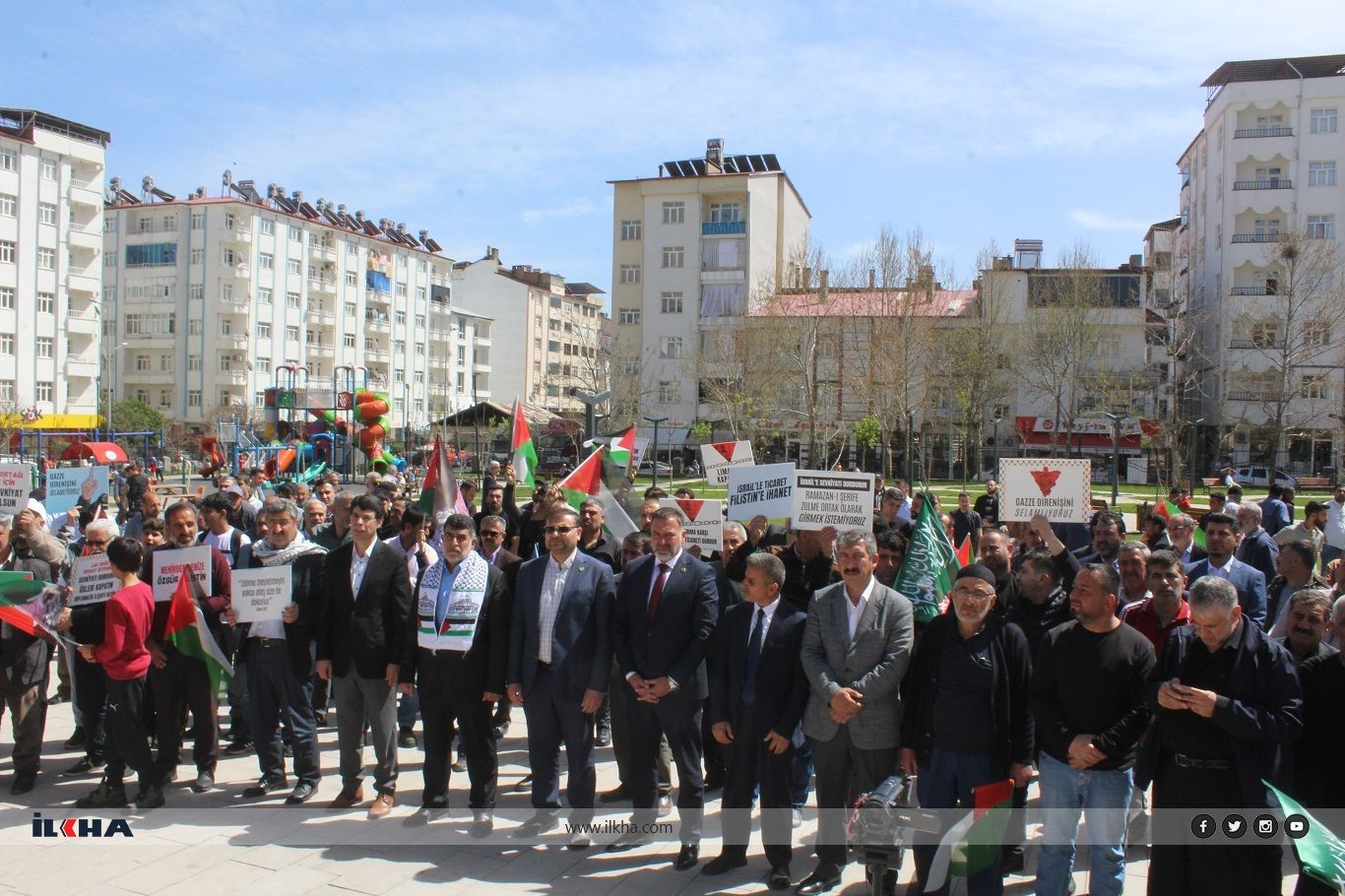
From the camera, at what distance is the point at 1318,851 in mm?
4367

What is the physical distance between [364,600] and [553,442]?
5189cm

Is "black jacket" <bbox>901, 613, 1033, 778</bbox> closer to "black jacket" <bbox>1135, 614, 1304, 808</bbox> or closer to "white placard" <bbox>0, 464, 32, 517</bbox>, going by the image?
"black jacket" <bbox>1135, 614, 1304, 808</bbox>

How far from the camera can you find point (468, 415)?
197ft

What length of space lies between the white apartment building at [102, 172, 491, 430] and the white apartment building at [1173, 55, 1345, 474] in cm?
4605

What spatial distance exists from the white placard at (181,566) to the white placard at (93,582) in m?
0.28

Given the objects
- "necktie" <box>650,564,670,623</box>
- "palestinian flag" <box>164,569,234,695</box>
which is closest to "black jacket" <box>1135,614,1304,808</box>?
"necktie" <box>650,564,670,623</box>

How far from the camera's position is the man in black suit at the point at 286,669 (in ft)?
23.9

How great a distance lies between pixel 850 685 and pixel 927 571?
61.1 inches

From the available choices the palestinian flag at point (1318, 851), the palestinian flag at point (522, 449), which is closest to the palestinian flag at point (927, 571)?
the palestinian flag at point (1318, 851)

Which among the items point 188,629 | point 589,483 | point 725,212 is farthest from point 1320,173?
point 188,629

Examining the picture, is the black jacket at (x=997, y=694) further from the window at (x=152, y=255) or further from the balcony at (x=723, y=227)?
the window at (x=152, y=255)

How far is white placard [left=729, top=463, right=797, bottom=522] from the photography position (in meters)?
9.61

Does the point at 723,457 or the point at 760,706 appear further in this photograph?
the point at 723,457

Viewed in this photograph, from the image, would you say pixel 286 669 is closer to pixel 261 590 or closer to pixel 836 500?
pixel 261 590
